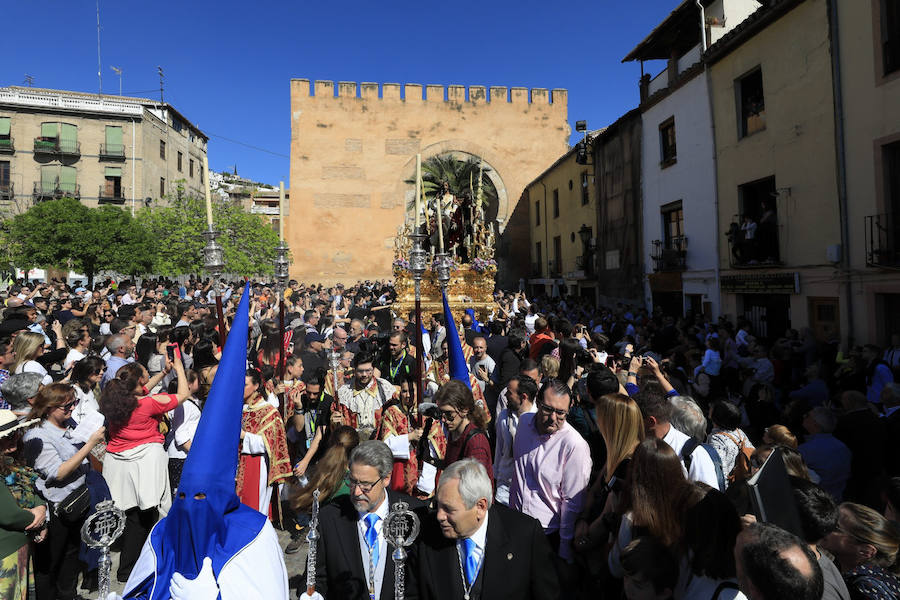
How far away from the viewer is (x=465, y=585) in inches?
92.1

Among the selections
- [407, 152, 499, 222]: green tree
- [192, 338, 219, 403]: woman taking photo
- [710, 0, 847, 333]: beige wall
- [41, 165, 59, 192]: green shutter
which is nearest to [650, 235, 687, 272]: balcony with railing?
[710, 0, 847, 333]: beige wall

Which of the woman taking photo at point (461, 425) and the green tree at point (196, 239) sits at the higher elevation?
the green tree at point (196, 239)

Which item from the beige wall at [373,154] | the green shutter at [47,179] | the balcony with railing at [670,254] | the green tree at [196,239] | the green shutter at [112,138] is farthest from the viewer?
the green shutter at [112,138]

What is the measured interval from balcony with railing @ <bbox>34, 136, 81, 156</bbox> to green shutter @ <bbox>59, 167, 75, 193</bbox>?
1.01m

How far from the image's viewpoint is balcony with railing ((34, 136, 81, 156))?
3148 cm

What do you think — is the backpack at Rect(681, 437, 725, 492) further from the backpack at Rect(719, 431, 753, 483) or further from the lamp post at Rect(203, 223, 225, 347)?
the lamp post at Rect(203, 223, 225, 347)

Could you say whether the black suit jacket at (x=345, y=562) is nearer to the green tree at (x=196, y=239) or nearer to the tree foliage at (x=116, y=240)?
the green tree at (x=196, y=239)

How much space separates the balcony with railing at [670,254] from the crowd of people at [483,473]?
818 centimetres

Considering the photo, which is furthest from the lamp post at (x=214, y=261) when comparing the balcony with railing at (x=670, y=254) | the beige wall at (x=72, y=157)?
the beige wall at (x=72, y=157)

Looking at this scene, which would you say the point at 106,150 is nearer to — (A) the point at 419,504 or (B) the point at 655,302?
(B) the point at 655,302

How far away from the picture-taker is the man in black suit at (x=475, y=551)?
2.32m

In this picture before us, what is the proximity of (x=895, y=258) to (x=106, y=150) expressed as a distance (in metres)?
38.2

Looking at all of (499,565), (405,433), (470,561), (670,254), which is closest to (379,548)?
(470,561)

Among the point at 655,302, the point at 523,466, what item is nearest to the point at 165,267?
the point at 655,302
